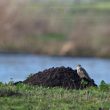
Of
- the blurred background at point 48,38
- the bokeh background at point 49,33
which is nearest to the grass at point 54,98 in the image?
the blurred background at point 48,38

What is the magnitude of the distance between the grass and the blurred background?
26.5m

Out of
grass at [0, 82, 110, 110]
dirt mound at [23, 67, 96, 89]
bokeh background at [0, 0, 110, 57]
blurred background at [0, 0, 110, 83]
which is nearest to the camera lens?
grass at [0, 82, 110, 110]

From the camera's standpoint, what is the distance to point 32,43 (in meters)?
49.8

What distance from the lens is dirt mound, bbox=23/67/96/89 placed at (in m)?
15.3

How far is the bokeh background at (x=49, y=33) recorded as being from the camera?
155 ft

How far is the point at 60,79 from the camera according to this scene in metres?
15.5

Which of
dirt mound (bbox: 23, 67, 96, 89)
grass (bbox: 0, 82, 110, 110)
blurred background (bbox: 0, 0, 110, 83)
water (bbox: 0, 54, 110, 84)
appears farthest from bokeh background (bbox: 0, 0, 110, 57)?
grass (bbox: 0, 82, 110, 110)

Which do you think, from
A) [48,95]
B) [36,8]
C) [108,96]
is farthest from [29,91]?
[36,8]

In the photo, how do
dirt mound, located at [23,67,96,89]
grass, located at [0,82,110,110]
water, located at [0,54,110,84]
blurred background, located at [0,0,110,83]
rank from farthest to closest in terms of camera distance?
blurred background, located at [0,0,110,83], water, located at [0,54,110,84], dirt mound, located at [23,67,96,89], grass, located at [0,82,110,110]

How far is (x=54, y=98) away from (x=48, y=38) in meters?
36.5

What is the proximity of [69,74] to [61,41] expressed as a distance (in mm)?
32506

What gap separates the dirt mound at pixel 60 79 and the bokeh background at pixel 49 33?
95.8 feet

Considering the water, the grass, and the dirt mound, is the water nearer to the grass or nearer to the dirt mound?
the dirt mound

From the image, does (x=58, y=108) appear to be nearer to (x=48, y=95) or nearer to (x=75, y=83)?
(x=48, y=95)
